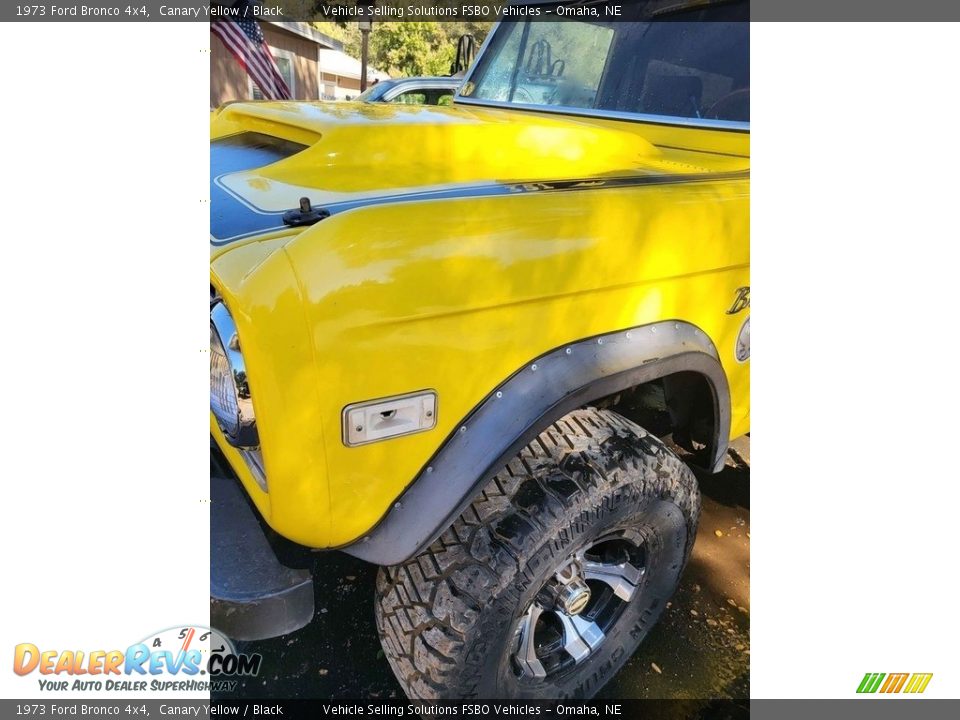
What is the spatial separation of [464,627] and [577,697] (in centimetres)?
66

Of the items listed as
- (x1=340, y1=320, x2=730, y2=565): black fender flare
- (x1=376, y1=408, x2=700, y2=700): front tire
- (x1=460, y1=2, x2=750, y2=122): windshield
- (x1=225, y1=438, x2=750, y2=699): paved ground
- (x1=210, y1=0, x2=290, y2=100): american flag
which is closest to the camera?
(x1=340, y1=320, x2=730, y2=565): black fender flare

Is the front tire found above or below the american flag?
below

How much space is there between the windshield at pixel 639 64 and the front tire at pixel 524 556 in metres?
1.41

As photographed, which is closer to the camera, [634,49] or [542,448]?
[542,448]

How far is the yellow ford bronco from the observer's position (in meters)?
1.19

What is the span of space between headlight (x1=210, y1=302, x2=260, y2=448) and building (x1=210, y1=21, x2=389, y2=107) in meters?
6.20

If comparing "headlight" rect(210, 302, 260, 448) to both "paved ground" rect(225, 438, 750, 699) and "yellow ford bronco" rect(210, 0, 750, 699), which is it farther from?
"paved ground" rect(225, 438, 750, 699)

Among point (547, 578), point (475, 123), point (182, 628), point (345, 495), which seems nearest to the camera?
point (345, 495)

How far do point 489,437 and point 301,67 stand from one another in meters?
13.8

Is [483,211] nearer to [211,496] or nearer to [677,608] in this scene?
[211,496]

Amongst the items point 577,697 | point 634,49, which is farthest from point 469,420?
point 634,49

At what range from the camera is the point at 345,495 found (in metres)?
1.25
